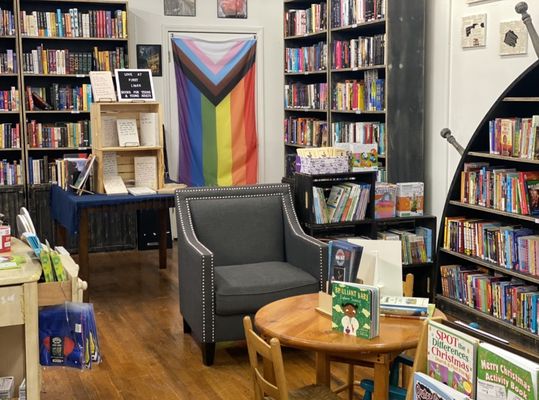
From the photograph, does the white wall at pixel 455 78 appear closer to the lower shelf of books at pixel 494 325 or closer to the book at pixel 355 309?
the lower shelf of books at pixel 494 325

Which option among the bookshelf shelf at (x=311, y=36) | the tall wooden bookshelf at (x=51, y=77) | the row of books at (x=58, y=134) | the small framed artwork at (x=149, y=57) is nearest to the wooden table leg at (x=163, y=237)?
the tall wooden bookshelf at (x=51, y=77)

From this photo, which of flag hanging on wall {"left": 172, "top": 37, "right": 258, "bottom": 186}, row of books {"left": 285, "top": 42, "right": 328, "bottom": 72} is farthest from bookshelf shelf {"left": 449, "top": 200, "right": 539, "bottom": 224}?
flag hanging on wall {"left": 172, "top": 37, "right": 258, "bottom": 186}

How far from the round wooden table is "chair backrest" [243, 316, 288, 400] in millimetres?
158

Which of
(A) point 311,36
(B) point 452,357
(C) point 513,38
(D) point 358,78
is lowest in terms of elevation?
(B) point 452,357

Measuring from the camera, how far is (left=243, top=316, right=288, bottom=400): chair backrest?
2.74m

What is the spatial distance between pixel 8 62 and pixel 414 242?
4.27m

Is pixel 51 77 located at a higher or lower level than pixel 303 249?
higher

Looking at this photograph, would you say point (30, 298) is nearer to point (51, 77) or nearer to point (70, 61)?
point (70, 61)

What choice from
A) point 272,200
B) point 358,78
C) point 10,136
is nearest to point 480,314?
point 272,200

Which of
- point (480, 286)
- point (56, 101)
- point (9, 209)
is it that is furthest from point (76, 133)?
point (480, 286)

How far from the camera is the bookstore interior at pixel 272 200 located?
3156 mm

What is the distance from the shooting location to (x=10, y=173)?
7383 millimetres

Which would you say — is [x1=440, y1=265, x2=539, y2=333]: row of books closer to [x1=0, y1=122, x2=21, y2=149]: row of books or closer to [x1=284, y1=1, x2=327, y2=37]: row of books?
[x1=284, y1=1, x2=327, y2=37]: row of books

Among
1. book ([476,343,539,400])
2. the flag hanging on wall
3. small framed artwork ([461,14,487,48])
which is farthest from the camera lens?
the flag hanging on wall
